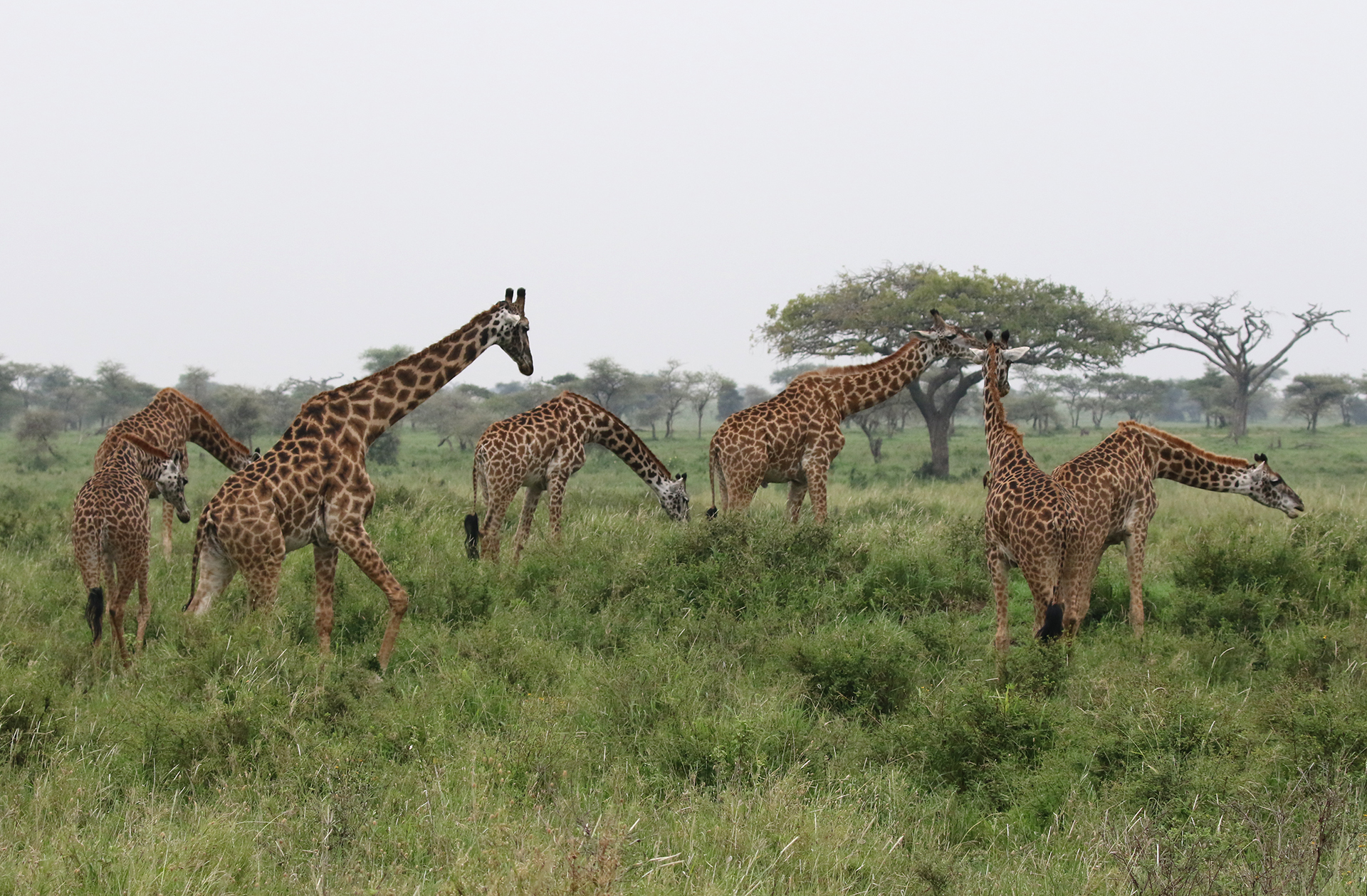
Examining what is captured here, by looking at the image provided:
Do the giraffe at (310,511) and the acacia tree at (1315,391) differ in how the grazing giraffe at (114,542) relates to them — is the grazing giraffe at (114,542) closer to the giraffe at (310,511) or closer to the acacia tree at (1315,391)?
the giraffe at (310,511)

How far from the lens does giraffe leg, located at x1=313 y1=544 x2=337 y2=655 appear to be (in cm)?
706

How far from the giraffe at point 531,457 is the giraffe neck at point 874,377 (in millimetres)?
2277

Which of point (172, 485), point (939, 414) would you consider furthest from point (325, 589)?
point (939, 414)

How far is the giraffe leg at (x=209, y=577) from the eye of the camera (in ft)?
23.2

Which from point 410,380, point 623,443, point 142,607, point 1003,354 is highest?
point 1003,354

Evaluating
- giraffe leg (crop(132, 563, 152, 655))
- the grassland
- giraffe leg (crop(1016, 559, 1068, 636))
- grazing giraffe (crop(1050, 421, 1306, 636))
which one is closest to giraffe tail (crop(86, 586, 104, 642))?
the grassland

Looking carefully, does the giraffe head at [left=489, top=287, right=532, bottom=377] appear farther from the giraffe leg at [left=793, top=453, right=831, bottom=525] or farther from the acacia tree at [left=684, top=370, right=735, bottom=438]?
the acacia tree at [left=684, top=370, right=735, bottom=438]

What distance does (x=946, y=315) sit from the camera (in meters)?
28.7

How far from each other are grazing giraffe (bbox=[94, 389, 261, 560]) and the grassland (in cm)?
109

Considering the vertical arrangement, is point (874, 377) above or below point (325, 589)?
above

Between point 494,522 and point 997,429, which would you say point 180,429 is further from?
point 997,429

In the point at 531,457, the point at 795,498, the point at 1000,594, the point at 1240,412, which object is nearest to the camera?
the point at 1000,594

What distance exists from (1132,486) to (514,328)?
4.79 meters

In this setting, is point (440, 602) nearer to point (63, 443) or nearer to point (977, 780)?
point (977, 780)
